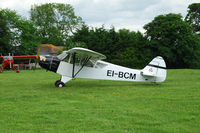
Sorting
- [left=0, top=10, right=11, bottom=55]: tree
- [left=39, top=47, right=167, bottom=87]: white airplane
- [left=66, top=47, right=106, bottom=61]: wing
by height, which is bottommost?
[left=39, top=47, right=167, bottom=87]: white airplane

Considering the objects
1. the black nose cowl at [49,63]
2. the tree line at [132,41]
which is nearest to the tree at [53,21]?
the tree line at [132,41]

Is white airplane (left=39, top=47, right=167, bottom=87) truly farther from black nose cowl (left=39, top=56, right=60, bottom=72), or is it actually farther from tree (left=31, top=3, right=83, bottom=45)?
tree (left=31, top=3, right=83, bottom=45)

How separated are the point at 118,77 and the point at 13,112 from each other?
7.77 meters

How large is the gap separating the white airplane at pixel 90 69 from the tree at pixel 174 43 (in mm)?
30805

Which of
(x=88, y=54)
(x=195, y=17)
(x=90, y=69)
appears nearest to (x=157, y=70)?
(x=90, y=69)

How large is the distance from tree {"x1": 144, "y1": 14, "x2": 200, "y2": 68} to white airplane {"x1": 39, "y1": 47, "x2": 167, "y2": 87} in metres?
30.8

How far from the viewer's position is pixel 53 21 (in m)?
71.5

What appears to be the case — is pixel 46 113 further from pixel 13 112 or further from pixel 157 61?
pixel 157 61

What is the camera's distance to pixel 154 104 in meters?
7.33

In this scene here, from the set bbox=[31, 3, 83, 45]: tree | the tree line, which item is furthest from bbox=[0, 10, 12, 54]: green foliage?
bbox=[31, 3, 83, 45]: tree

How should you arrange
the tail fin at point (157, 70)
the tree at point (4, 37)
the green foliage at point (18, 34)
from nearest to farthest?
the tail fin at point (157, 70)
the tree at point (4, 37)
the green foliage at point (18, 34)

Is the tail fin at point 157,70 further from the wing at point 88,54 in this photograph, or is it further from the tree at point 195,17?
the tree at point 195,17

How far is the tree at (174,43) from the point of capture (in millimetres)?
43562

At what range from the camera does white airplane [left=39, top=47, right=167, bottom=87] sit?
12.9 m
